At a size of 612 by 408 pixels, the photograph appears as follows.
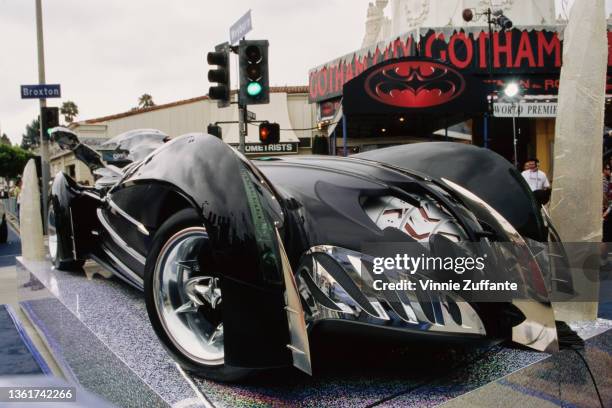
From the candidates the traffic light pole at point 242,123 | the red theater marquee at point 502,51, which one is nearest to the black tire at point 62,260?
the traffic light pole at point 242,123

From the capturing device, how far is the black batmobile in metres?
1.45

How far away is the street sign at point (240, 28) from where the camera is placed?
627cm

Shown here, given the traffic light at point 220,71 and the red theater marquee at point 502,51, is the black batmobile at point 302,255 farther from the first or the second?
the red theater marquee at point 502,51

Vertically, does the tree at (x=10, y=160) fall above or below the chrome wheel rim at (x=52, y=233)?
above

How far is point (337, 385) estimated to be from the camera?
1.51 meters

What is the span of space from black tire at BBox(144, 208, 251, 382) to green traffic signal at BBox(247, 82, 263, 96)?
17.3ft

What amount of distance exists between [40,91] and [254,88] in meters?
4.41

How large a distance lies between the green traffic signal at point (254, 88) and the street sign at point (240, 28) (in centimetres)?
57

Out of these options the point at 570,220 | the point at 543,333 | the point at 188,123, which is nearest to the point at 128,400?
the point at 543,333

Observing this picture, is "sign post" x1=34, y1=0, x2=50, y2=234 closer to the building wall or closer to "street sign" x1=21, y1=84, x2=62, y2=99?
"street sign" x1=21, y1=84, x2=62, y2=99

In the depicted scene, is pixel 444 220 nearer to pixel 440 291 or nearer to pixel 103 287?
pixel 440 291

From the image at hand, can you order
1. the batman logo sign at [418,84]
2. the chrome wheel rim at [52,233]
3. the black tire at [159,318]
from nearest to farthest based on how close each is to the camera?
the black tire at [159,318], the chrome wheel rim at [52,233], the batman logo sign at [418,84]

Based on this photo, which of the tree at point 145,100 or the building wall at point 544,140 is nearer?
Answer: the building wall at point 544,140

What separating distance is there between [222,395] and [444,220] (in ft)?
2.70
